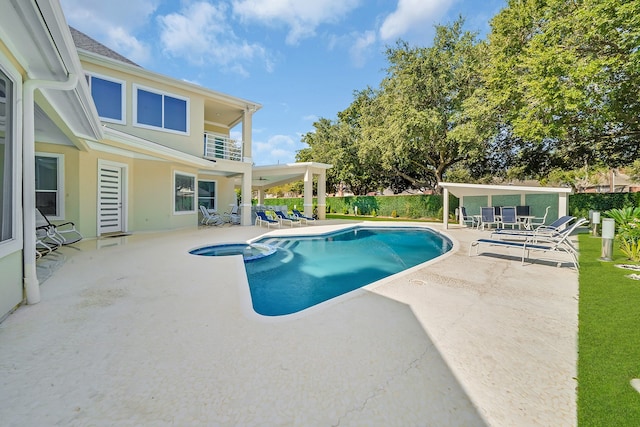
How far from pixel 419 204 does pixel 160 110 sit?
20655 millimetres

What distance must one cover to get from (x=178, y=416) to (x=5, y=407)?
4.65ft

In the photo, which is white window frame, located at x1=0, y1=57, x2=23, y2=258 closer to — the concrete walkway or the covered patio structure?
the concrete walkway

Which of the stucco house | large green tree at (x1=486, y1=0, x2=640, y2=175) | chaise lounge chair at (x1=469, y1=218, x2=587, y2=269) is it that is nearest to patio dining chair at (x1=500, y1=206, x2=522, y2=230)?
large green tree at (x1=486, y1=0, x2=640, y2=175)

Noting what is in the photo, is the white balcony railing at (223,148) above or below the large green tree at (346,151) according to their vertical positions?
below

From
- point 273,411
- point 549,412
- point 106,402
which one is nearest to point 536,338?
point 549,412

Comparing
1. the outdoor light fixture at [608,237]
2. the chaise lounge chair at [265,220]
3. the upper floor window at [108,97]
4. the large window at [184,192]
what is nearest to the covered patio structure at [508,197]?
the outdoor light fixture at [608,237]

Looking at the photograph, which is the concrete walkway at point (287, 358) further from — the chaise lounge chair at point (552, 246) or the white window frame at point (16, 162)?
the chaise lounge chair at point (552, 246)

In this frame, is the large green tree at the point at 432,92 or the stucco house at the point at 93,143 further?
the large green tree at the point at 432,92

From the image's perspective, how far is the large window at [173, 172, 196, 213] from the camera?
14224 millimetres

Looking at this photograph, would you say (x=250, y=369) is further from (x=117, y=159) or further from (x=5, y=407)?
(x=117, y=159)

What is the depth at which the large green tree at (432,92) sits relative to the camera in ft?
66.8

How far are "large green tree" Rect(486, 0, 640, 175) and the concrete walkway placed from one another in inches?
454

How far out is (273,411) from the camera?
2.27m

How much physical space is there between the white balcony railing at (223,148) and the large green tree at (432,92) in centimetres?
1159
